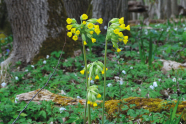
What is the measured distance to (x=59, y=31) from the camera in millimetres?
3943

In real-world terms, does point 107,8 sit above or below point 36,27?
above

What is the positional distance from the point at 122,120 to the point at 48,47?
279cm

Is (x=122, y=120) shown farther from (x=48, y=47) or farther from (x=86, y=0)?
(x=86, y=0)

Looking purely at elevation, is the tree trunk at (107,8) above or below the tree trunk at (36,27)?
above

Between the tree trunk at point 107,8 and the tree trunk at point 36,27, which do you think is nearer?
the tree trunk at point 36,27

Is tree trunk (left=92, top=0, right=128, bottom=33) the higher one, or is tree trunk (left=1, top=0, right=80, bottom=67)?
tree trunk (left=92, top=0, right=128, bottom=33)

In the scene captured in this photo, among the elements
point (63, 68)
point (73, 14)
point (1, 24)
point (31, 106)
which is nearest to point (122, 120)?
point (31, 106)

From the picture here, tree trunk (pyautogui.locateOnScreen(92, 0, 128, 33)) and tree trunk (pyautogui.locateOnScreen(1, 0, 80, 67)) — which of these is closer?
tree trunk (pyautogui.locateOnScreen(1, 0, 80, 67))

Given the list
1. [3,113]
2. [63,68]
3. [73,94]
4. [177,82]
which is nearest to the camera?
[3,113]

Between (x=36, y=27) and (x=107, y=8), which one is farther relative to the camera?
(x=107, y=8)

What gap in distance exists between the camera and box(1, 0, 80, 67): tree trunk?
3740mm

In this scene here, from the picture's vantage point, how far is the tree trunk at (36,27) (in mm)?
3740

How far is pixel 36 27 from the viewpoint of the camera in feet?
12.6

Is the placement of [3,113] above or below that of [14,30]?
below
